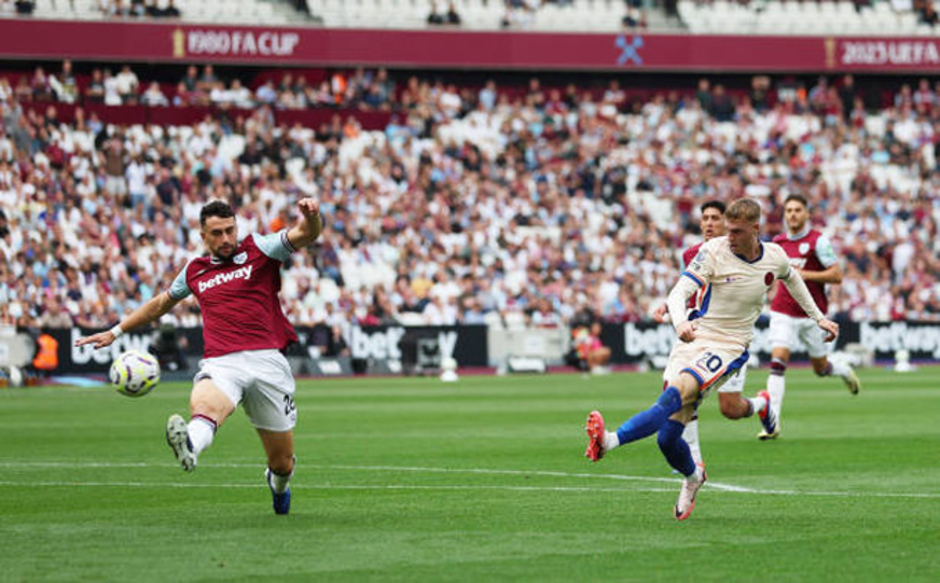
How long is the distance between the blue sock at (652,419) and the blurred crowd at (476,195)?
26.9 meters

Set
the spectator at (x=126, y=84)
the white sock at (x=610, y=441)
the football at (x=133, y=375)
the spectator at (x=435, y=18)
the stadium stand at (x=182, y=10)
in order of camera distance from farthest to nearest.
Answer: the spectator at (x=435, y=18) < the stadium stand at (x=182, y=10) < the spectator at (x=126, y=84) < the football at (x=133, y=375) < the white sock at (x=610, y=441)

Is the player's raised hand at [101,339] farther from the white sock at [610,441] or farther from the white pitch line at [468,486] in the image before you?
the white sock at [610,441]

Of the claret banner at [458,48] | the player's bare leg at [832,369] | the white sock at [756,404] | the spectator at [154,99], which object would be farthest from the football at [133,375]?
the claret banner at [458,48]

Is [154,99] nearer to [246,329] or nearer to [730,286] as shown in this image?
[246,329]

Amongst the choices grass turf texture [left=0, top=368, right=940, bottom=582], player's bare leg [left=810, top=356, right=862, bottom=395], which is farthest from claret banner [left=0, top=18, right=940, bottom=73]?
player's bare leg [left=810, top=356, right=862, bottom=395]

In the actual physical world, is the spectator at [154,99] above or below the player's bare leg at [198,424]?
above

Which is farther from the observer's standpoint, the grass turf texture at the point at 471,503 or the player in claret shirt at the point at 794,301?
the player in claret shirt at the point at 794,301

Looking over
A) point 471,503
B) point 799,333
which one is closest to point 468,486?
point 471,503

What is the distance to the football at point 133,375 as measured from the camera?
A: 11.6m

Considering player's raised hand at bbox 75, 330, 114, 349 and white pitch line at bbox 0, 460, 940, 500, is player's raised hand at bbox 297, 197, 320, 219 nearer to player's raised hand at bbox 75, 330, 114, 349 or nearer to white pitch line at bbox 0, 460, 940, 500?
player's raised hand at bbox 75, 330, 114, 349

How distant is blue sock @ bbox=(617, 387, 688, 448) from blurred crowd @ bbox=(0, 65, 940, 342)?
26945 millimetres

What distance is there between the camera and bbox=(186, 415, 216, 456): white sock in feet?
33.1

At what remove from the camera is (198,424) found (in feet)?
33.9

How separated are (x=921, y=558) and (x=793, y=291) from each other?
3322 millimetres
